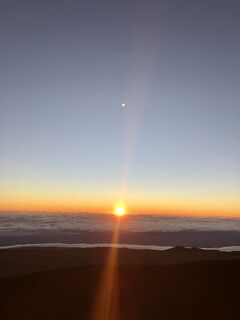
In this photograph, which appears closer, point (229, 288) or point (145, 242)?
point (229, 288)

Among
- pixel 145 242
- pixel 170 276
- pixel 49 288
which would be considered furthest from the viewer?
pixel 145 242

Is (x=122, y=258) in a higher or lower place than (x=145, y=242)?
lower

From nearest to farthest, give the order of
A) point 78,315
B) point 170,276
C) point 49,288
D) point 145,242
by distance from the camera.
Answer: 1. point 78,315
2. point 49,288
3. point 170,276
4. point 145,242

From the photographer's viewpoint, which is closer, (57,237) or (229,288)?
(229,288)

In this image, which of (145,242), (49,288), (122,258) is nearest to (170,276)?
(49,288)

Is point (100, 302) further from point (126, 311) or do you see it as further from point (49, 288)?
point (49, 288)

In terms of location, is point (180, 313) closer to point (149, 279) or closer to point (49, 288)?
point (149, 279)

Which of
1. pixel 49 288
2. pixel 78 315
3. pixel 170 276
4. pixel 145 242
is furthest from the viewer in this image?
pixel 145 242

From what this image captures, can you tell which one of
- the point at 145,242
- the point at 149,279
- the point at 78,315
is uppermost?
the point at 145,242

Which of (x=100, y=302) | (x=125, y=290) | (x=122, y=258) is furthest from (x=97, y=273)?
(x=122, y=258)
